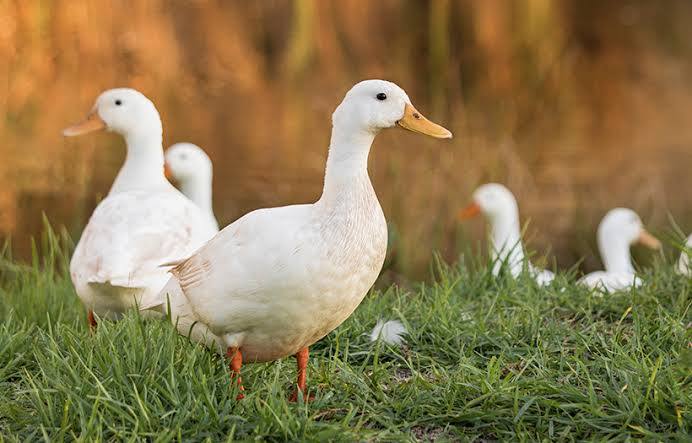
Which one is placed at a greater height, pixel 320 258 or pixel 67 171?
pixel 320 258

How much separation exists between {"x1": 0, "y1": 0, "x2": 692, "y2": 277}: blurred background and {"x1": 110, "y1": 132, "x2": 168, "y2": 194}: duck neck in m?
1.32

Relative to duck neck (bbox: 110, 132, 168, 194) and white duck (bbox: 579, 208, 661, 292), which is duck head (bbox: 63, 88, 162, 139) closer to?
duck neck (bbox: 110, 132, 168, 194)

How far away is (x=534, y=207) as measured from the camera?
841 centimetres

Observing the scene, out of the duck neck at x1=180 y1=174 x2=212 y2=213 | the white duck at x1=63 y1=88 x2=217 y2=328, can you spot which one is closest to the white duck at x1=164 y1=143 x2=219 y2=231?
the duck neck at x1=180 y1=174 x2=212 y2=213

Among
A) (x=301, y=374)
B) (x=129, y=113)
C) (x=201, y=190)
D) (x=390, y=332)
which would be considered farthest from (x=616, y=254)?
(x=301, y=374)

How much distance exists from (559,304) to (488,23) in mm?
8643

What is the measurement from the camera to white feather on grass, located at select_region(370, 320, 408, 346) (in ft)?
11.9

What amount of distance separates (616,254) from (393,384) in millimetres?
3820

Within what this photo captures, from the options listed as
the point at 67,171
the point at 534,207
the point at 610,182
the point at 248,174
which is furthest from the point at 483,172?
the point at 67,171

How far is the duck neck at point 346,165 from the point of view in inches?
116

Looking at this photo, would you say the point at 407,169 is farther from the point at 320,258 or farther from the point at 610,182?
the point at 320,258

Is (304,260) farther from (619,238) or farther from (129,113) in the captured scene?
(619,238)

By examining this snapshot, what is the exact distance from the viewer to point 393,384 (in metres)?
3.24

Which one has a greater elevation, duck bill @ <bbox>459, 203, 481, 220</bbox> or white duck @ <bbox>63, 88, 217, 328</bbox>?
white duck @ <bbox>63, 88, 217, 328</bbox>
